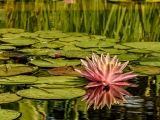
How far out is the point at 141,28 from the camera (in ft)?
14.9

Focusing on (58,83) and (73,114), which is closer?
(73,114)

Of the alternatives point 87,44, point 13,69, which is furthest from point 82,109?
point 87,44

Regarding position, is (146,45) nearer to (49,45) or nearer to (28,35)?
(49,45)

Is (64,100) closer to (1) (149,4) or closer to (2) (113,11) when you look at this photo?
(2) (113,11)

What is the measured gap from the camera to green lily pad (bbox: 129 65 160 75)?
9.49ft

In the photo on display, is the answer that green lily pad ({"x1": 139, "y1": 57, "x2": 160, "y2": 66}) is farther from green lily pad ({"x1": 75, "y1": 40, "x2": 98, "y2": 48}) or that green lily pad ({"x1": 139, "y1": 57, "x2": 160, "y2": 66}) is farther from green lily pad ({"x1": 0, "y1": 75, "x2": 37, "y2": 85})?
green lily pad ({"x1": 0, "y1": 75, "x2": 37, "y2": 85})

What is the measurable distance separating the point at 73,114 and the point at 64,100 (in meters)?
0.26

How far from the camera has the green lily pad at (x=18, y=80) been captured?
8.63 ft

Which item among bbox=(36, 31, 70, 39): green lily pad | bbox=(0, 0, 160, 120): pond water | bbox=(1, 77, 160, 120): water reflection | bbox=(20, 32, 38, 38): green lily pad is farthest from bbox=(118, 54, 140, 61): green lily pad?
bbox=(20, 32, 38, 38): green lily pad

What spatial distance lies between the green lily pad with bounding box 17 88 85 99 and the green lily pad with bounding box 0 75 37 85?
162 millimetres

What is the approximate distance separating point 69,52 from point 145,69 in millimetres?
687

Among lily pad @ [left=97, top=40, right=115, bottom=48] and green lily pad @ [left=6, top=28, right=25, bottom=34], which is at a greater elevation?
green lily pad @ [left=6, top=28, right=25, bottom=34]

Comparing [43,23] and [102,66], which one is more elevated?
[43,23]

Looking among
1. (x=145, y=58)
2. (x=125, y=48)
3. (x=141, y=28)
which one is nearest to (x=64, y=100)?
(x=145, y=58)
